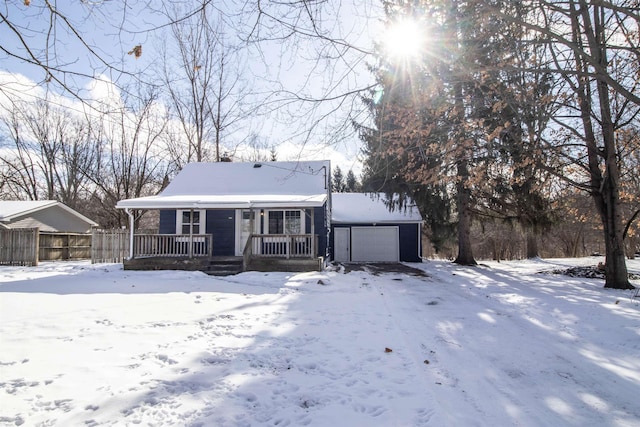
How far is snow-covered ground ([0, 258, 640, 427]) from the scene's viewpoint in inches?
118

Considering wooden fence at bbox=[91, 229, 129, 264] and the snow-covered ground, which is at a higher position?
wooden fence at bbox=[91, 229, 129, 264]

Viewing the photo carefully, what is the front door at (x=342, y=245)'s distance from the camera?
21.4 meters

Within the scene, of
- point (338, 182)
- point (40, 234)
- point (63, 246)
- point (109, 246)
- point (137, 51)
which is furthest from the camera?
point (338, 182)

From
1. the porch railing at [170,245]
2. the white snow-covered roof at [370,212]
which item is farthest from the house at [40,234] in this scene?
the white snow-covered roof at [370,212]

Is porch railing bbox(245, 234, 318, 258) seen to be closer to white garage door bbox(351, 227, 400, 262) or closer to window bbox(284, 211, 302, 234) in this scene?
window bbox(284, 211, 302, 234)

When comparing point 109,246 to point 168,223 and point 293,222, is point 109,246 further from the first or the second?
point 293,222

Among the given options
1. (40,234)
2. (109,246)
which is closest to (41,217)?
(40,234)

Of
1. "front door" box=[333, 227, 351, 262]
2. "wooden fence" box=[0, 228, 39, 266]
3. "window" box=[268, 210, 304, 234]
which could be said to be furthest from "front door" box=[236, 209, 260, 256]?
"wooden fence" box=[0, 228, 39, 266]

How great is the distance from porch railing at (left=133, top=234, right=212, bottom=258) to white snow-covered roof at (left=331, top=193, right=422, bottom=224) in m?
8.26

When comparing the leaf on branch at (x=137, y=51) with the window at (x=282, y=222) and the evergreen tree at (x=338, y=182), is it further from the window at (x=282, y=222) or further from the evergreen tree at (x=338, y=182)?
the evergreen tree at (x=338, y=182)

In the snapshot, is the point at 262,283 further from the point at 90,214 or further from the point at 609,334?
the point at 90,214

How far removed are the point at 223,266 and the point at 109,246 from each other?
26.5 ft

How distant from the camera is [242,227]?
53.4 feet

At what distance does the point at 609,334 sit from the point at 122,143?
2906cm
